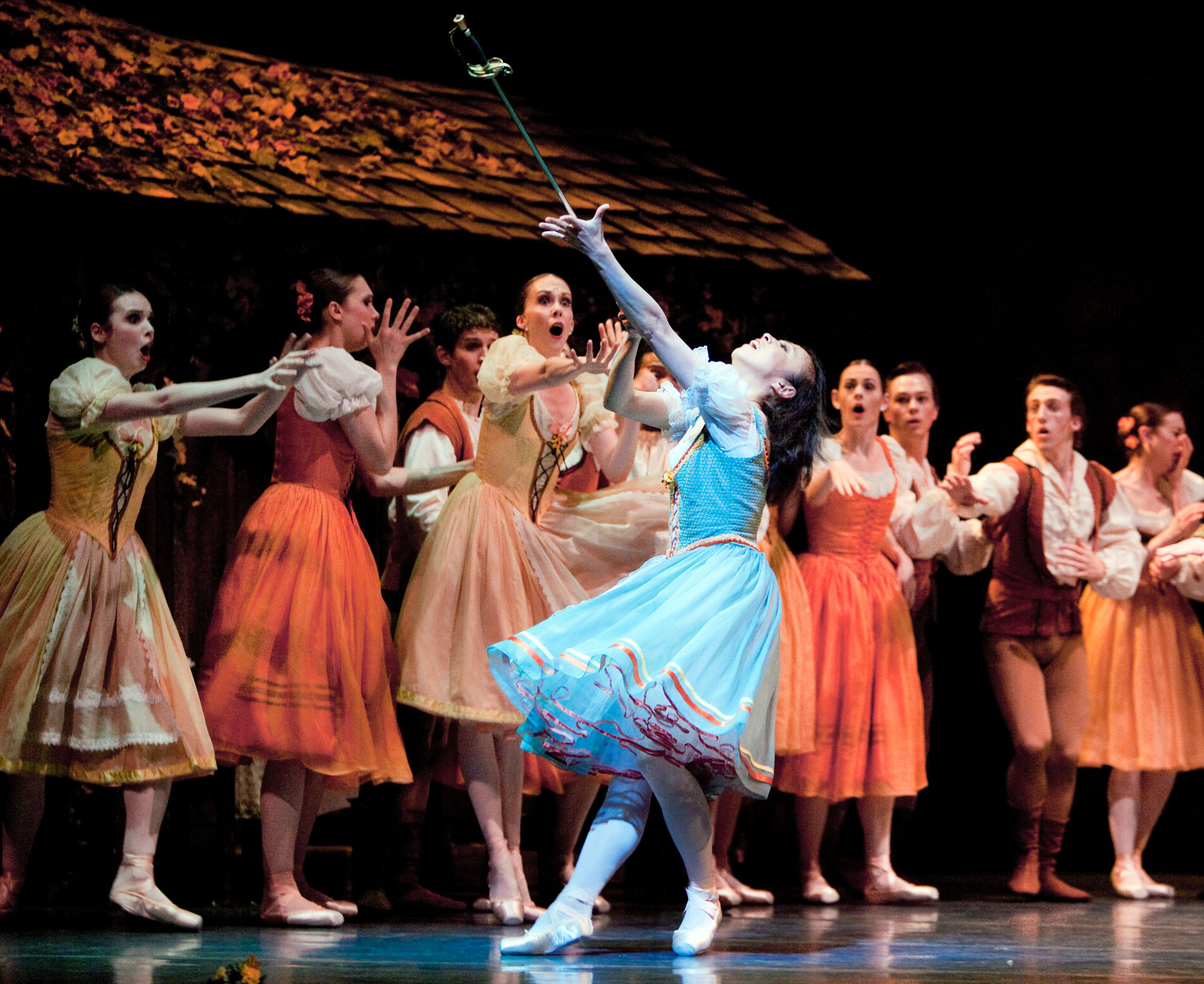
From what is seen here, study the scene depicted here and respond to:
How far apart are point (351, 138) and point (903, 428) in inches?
95.7

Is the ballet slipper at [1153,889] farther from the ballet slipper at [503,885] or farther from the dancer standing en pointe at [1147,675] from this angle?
the ballet slipper at [503,885]

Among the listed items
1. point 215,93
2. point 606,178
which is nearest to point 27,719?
point 215,93

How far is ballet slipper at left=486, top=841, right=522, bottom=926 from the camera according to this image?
4168mm

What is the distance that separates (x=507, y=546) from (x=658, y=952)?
1.36 m

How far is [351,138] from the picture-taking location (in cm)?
559

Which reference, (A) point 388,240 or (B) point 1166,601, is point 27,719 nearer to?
(A) point 388,240

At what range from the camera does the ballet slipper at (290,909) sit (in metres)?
4.03

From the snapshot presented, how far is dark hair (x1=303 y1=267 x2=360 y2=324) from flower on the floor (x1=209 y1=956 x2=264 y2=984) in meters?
2.19

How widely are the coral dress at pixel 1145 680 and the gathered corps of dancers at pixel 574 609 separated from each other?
0.04 ft

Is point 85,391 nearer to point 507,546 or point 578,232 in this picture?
point 507,546

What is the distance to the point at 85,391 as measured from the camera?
4004mm

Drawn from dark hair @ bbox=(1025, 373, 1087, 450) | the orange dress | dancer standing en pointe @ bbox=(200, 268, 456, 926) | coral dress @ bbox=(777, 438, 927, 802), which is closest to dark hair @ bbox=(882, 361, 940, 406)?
dark hair @ bbox=(1025, 373, 1087, 450)

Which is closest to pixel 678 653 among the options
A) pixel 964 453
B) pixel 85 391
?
pixel 85 391

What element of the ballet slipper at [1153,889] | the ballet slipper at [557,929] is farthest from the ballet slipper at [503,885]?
the ballet slipper at [1153,889]
